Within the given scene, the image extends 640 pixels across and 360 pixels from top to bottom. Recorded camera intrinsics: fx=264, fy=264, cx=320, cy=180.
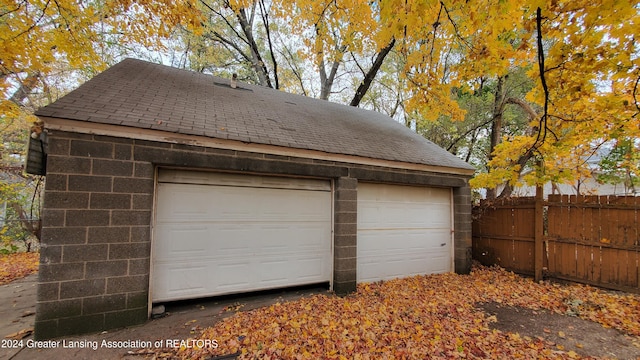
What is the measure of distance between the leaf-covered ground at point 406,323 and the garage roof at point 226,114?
2.70 metres

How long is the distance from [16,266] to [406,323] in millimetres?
9487

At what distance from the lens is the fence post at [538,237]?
595 centimetres

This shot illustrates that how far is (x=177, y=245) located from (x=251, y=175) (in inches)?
62.9

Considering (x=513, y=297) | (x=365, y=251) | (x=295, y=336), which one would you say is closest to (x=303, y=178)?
(x=365, y=251)

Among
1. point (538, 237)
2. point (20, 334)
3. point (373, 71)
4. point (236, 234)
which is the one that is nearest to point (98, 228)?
point (20, 334)

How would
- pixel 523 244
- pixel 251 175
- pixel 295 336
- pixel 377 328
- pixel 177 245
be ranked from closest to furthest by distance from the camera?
1. pixel 295 336
2. pixel 377 328
3. pixel 177 245
4. pixel 251 175
5. pixel 523 244

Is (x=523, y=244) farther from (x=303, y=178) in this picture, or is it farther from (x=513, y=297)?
(x=303, y=178)

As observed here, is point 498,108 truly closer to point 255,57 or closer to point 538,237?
point 538,237

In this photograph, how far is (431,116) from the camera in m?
7.05

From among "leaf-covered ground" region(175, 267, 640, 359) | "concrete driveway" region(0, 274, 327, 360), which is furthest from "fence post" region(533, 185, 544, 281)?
"concrete driveway" region(0, 274, 327, 360)

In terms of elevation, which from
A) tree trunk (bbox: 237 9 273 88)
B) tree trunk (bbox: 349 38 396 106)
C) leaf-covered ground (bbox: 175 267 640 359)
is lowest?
leaf-covered ground (bbox: 175 267 640 359)

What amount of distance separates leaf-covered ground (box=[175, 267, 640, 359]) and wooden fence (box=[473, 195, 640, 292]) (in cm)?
41

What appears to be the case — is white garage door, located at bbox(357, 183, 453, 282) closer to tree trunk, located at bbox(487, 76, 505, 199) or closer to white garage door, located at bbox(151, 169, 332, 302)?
white garage door, located at bbox(151, 169, 332, 302)

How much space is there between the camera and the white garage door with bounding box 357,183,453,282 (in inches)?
223
